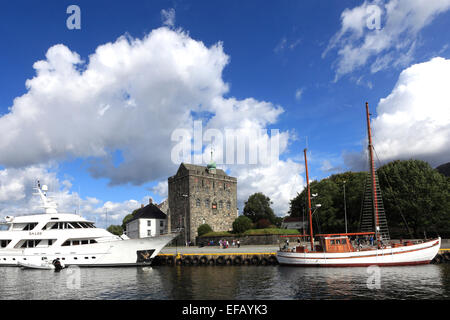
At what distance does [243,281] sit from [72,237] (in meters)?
21.9

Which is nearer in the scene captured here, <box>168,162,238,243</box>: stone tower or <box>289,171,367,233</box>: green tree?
<box>289,171,367,233</box>: green tree

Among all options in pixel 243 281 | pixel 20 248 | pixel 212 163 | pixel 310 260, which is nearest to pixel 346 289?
pixel 243 281

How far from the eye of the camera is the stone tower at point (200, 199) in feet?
234

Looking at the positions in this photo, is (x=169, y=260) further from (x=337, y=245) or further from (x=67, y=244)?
(x=337, y=245)

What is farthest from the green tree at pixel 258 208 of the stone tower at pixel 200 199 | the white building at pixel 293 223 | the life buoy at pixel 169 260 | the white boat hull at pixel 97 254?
the white boat hull at pixel 97 254

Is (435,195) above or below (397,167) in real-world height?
below

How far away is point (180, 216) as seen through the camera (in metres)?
73.2

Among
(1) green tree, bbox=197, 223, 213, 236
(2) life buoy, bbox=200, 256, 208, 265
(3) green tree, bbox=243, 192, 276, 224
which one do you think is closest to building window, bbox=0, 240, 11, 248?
(2) life buoy, bbox=200, 256, 208, 265

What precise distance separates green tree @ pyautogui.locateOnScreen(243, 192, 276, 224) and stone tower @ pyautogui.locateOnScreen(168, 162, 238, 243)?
626 cm

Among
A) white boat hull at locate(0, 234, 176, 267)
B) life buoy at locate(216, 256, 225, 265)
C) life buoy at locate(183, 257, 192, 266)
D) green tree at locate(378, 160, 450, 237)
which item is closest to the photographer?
white boat hull at locate(0, 234, 176, 267)

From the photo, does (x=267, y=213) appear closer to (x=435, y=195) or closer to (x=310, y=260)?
(x=435, y=195)

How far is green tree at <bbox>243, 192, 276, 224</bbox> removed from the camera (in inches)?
3354

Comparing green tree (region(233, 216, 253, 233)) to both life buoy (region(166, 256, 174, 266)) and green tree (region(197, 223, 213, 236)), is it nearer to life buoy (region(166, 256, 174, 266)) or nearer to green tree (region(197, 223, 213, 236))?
green tree (region(197, 223, 213, 236))

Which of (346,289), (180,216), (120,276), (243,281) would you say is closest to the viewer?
(346,289)
